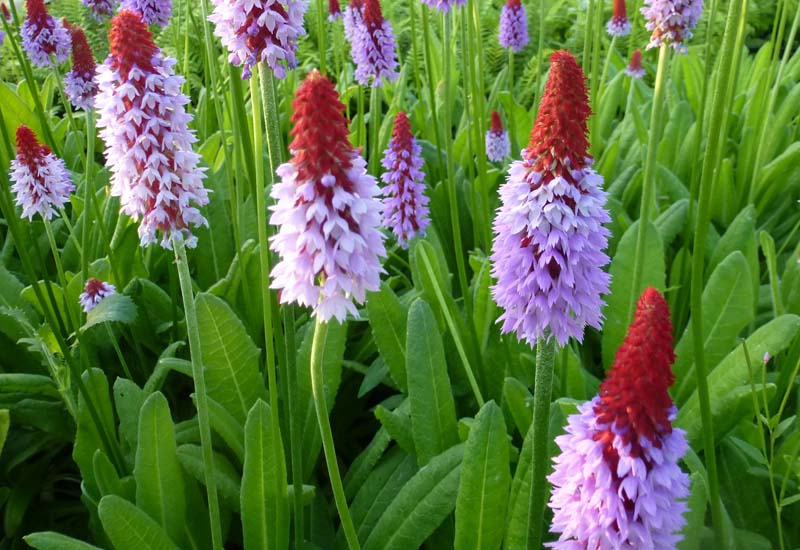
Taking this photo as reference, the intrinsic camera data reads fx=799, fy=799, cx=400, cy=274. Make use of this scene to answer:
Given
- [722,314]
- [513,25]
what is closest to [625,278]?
[722,314]

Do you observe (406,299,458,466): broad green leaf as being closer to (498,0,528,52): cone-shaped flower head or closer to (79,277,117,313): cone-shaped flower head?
(79,277,117,313): cone-shaped flower head

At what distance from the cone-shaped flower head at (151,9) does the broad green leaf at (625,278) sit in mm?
1937

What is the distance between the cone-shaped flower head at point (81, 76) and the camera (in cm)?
326

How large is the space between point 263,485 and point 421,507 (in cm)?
43

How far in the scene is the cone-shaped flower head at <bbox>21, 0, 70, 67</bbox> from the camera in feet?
11.1

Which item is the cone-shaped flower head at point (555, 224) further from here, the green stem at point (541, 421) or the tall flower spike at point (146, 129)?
the tall flower spike at point (146, 129)

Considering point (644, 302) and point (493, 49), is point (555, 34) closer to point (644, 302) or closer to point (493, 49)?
point (493, 49)

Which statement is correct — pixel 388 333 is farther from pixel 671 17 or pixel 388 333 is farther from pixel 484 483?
pixel 671 17

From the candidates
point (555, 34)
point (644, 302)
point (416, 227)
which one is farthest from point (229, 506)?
point (555, 34)

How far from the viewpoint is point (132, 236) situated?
3367mm

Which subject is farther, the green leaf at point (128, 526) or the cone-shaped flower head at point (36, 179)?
the cone-shaped flower head at point (36, 179)

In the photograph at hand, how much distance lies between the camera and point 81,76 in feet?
10.8

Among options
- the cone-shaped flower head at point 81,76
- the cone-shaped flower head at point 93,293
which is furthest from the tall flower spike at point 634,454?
the cone-shaped flower head at point 81,76

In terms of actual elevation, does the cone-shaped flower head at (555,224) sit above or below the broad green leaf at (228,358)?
above
